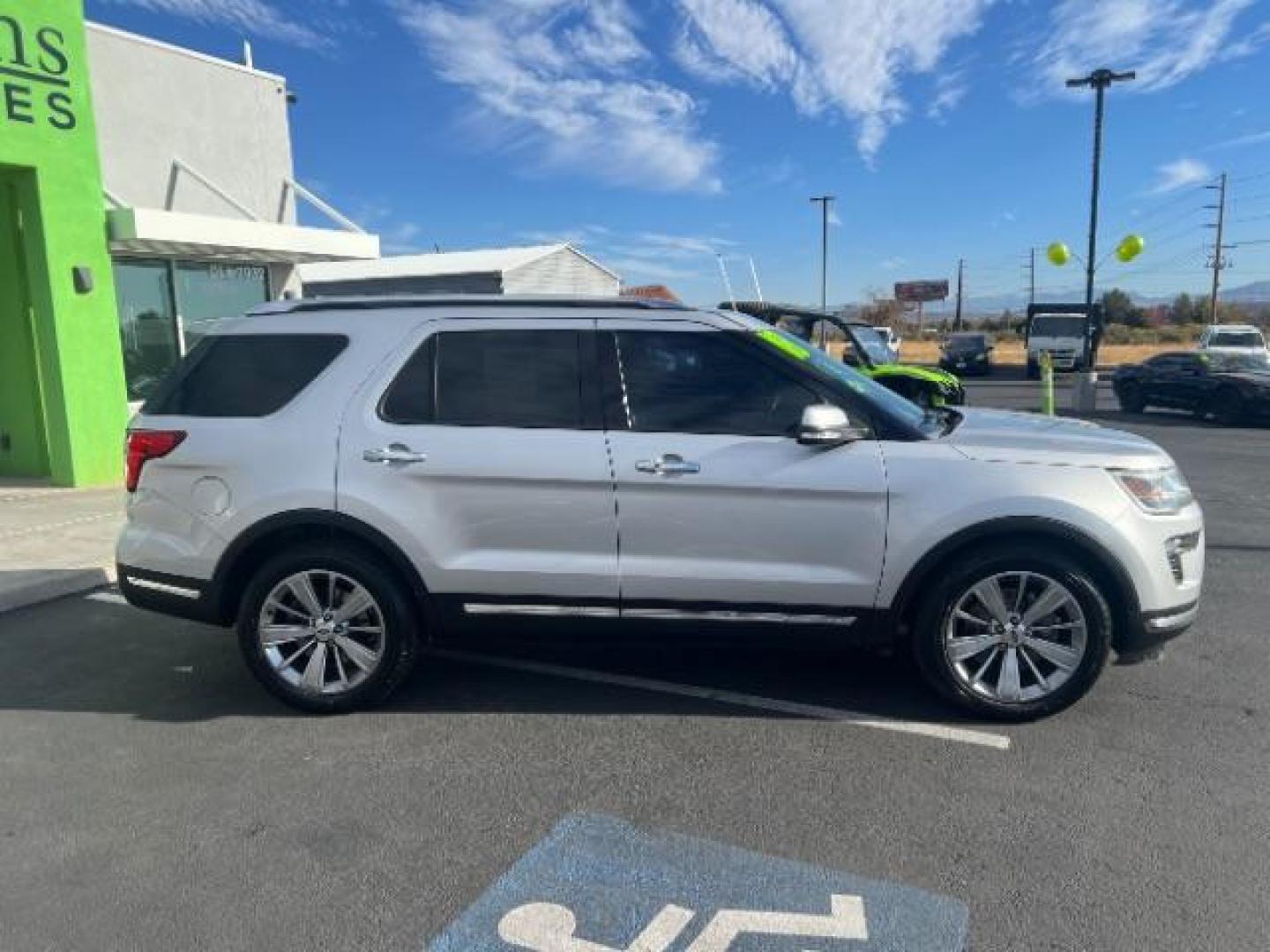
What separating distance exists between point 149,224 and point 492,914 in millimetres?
8912

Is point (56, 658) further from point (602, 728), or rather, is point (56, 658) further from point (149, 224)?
point (149, 224)

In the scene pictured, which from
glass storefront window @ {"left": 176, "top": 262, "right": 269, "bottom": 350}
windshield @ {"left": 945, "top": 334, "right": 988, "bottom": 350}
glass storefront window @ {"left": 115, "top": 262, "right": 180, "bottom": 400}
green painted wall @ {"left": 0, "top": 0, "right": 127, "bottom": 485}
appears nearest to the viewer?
green painted wall @ {"left": 0, "top": 0, "right": 127, "bottom": 485}

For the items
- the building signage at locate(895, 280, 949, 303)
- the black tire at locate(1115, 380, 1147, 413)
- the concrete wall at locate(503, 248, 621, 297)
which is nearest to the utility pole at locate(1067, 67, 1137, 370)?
the black tire at locate(1115, 380, 1147, 413)

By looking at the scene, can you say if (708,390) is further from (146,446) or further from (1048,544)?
(146,446)

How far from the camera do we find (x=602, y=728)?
399 centimetres

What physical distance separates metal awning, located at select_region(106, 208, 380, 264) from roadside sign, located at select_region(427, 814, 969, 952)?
8733 millimetres

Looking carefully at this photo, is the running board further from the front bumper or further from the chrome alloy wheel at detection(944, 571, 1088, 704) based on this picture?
the front bumper

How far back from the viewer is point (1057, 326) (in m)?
32.0

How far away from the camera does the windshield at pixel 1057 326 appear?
32.0 m

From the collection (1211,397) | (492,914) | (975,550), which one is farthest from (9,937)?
(1211,397)

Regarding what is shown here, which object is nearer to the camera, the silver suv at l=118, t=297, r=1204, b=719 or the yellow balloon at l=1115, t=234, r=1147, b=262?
the silver suv at l=118, t=297, r=1204, b=719

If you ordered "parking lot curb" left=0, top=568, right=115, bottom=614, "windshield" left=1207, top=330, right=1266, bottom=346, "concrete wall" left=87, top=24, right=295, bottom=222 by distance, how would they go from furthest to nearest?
"windshield" left=1207, top=330, right=1266, bottom=346, "concrete wall" left=87, top=24, right=295, bottom=222, "parking lot curb" left=0, top=568, right=115, bottom=614

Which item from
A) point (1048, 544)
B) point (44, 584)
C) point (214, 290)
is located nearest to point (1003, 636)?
point (1048, 544)

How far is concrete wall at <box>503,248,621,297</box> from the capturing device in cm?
2797
